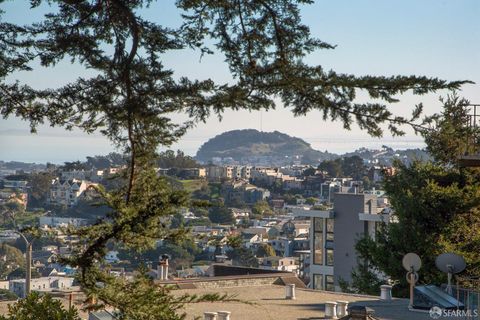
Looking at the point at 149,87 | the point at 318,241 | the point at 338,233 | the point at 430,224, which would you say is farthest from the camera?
the point at 318,241

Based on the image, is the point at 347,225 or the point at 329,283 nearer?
the point at 329,283

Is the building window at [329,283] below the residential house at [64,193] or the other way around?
below

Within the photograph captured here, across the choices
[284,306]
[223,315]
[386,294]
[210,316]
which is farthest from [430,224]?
[210,316]

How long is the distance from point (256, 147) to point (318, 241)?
110 m

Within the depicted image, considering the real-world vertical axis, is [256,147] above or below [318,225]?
above

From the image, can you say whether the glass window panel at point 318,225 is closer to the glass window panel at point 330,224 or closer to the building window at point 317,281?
the glass window panel at point 330,224

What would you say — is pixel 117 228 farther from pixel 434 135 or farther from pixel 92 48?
pixel 434 135

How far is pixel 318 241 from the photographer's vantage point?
42125 millimetres

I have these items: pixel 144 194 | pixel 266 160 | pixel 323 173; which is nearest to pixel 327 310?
pixel 144 194

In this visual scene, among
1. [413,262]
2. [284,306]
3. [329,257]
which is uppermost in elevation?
[413,262]

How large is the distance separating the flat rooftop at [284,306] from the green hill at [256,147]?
12103 centimetres

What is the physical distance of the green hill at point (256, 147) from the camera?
478ft

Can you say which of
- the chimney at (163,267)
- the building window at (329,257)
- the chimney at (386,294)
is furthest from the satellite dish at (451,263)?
the building window at (329,257)

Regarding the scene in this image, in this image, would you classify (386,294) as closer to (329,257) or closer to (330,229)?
(329,257)
